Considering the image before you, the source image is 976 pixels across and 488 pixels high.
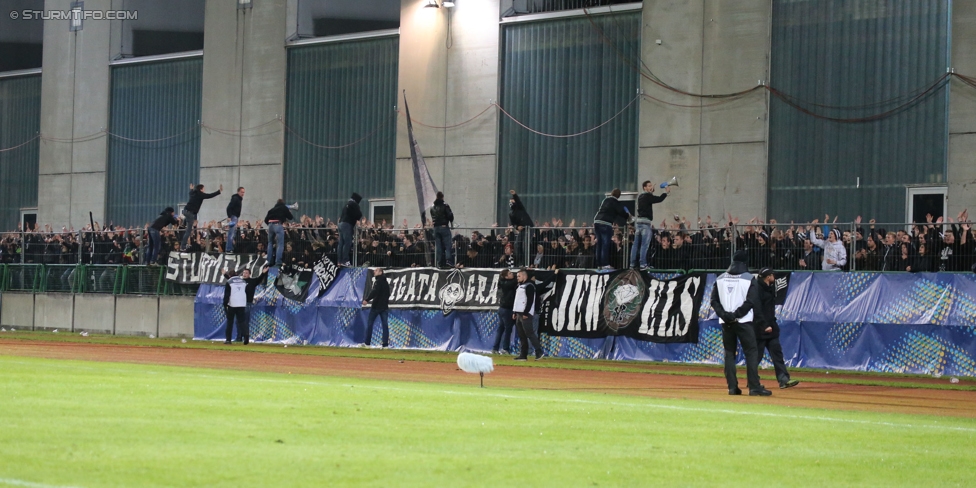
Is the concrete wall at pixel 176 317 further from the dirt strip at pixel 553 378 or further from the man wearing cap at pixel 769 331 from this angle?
the man wearing cap at pixel 769 331

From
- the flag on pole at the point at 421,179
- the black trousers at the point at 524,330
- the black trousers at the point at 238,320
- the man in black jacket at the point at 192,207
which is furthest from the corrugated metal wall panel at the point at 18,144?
the black trousers at the point at 524,330

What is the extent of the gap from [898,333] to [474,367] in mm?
12165

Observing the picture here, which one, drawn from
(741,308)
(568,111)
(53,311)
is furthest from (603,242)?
(53,311)

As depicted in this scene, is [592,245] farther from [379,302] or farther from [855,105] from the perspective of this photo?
[855,105]

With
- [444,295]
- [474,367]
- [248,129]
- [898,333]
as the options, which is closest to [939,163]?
[898,333]

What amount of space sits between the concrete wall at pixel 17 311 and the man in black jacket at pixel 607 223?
23457 mm

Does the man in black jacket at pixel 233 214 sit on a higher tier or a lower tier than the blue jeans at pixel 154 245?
higher

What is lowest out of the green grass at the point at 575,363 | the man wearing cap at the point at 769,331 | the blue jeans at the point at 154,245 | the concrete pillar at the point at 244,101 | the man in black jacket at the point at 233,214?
the green grass at the point at 575,363

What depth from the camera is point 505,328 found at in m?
30.9

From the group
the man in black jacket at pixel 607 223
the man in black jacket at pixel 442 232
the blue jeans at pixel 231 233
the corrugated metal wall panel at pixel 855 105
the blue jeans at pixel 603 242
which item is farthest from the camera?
the blue jeans at pixel 231 233

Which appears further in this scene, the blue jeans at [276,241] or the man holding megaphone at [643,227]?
the blue jeans at [276,241]

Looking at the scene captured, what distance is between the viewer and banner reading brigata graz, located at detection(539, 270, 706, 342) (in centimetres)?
2861

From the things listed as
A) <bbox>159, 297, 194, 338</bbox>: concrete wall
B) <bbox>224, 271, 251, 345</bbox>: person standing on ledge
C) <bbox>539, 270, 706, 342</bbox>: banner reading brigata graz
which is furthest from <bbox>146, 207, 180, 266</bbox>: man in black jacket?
<bbox>539, 270, 706, 342</bbox>: banner reading brigata graz

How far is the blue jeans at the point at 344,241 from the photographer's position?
3472 cm
